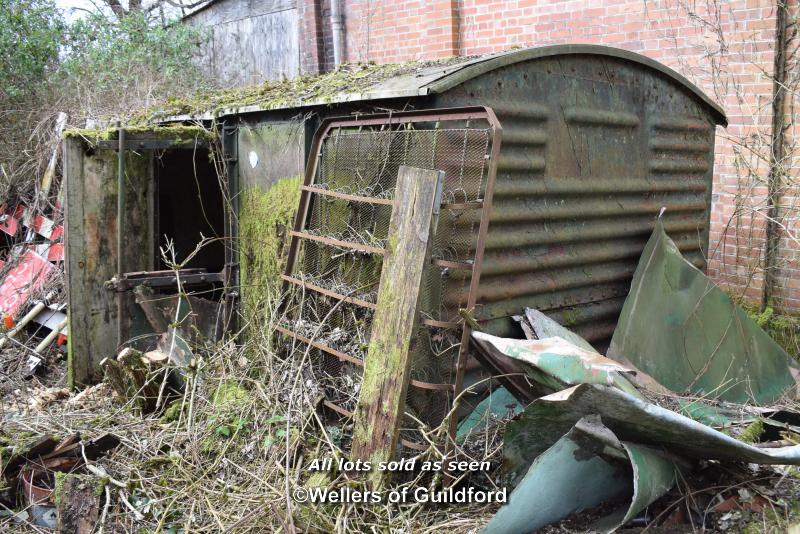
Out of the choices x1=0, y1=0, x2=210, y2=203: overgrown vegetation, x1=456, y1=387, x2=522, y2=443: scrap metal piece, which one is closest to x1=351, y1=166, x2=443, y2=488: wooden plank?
x1=456, y1=387, x2=522, y2=443: scrap metal piece

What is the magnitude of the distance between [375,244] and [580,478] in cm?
159

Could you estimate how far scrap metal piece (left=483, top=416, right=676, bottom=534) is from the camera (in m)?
3.16

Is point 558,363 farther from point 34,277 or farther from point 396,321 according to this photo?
point 34,277

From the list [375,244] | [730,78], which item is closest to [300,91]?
[375,244]

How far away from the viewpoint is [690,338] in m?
4.81

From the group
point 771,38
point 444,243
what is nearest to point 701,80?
point 771,38

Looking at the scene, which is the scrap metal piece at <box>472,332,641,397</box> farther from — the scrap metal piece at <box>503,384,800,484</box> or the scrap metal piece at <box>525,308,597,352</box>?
the scrap metal piece at <box>525,308,597,352</box>

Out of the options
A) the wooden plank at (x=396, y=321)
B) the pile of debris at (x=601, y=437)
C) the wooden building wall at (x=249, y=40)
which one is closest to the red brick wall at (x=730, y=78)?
the pile of debris at (x=601, y=437)

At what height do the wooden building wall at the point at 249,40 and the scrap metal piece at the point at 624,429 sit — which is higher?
the wooden building wall at the point at 249,40

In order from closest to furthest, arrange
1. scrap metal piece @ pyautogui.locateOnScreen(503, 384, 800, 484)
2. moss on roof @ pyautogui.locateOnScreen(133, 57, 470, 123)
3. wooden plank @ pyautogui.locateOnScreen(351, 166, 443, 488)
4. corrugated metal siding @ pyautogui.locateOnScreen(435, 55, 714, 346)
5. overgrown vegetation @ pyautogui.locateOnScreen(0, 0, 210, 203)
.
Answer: scrap metal piece @ pyautogui.locateOnScreen(503, 384, 800, 484) < wooden plank @ pyautogui.locateOnScreen(351, 166, 443, 488) < corrugated metal siding @ pyautogui.locateOnScreen(435, 55, 714, 346) < moss on roof @ pyautogui.locateOnScreen(133, 57, 470, 123) < overgrown vegetation @ pyautogui.locateOnScreen(0, 0, 210, 203)

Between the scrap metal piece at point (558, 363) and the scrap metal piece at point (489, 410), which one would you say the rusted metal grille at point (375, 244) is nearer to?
the scrap metal piece at point (489, 410)

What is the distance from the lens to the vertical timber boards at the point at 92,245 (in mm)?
5205

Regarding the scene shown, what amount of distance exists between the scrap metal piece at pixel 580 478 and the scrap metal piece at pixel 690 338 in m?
1.38

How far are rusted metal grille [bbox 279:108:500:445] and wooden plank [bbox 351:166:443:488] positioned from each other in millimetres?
76
